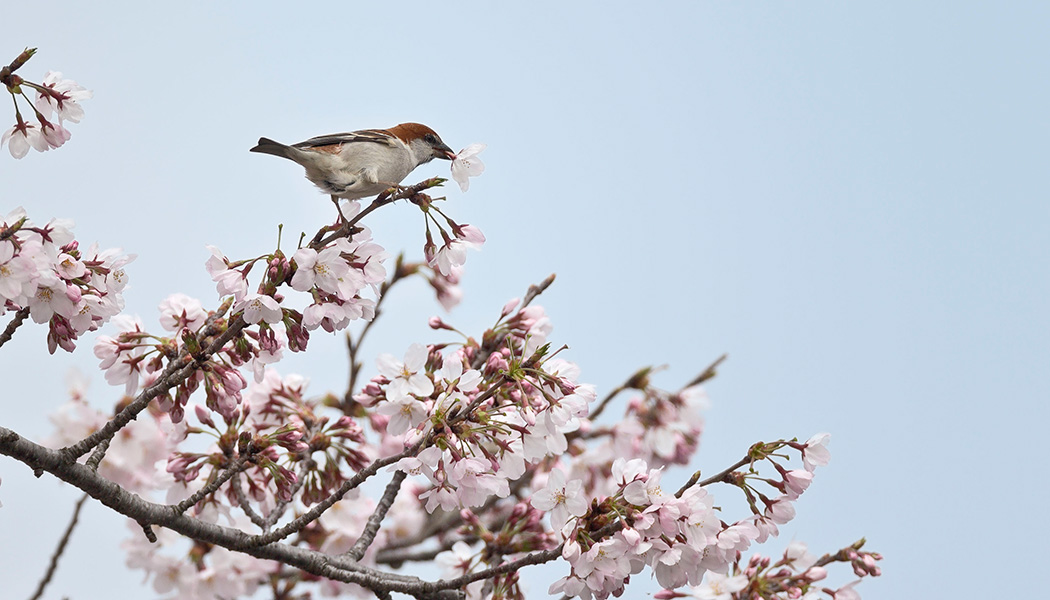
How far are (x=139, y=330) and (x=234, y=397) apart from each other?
62 centimetres

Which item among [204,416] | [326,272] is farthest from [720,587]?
[204,416]

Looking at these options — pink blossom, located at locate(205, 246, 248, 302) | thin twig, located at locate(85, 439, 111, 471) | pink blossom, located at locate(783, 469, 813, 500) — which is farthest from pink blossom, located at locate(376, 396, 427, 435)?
pink blossom, located at locate(783, 469, 813, 500)

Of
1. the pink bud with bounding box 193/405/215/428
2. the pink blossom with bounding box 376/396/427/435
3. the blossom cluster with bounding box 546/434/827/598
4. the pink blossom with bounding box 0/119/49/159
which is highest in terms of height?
the pink blossom with bounding box 0/119/49/159

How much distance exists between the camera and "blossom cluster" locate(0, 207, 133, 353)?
3180 mm

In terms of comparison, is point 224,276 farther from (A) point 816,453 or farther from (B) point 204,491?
(A) point 816,453

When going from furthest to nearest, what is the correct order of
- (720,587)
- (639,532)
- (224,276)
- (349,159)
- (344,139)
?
1. (344,139)
2. (349,159)
3. (720,587)
4. (224,276)
5. (639,532)

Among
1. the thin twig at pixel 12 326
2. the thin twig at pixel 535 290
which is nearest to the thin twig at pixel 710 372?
the thin twig at pixel 535 290

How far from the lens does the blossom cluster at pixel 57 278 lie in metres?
3.18

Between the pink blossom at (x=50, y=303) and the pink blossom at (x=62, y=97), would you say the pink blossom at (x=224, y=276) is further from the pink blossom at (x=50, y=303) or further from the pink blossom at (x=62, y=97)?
the pink blossom at (x=62, y=97)

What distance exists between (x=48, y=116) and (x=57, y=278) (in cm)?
72

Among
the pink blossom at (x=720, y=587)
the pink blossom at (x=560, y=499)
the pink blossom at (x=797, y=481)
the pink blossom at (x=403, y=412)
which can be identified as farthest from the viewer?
the pink blossom at (x=720, y=587)

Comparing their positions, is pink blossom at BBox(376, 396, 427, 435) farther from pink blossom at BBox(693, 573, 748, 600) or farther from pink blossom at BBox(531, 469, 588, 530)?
pink blossom at BBox(693, 573, 748, 600)

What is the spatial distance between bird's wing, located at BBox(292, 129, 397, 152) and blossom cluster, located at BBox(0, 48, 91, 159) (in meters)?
0.89

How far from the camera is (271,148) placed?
404cm
